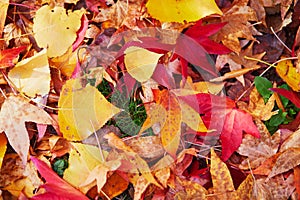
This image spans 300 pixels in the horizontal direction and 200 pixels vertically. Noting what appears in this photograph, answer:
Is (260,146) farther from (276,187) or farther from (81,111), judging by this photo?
(81,111)

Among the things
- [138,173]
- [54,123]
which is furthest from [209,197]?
[54,123]

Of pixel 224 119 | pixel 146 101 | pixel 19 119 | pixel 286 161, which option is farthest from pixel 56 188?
pixel 286 161

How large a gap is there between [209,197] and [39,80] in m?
0.46

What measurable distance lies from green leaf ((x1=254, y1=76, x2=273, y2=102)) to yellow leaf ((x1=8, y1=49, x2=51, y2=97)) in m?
0.48

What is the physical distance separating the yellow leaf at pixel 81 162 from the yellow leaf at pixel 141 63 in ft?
0.63

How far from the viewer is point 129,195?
3.70ft

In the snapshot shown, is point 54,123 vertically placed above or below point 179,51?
below

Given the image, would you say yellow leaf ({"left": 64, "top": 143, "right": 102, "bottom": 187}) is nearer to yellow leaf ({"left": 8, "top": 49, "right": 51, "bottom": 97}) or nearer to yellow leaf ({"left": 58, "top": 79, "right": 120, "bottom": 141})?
yellow leaf ({"left": 58, "top": 79, "right": 120, "bottom": 141})

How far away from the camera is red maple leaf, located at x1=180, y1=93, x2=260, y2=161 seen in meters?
1.10

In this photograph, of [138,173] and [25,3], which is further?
[25,3]

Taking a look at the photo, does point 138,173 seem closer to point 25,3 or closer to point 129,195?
point 129,195

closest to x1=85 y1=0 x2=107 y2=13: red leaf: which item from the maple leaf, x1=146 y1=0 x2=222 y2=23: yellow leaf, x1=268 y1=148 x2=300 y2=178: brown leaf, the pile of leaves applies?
the pile of leaves

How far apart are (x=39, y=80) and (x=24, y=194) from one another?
26cm

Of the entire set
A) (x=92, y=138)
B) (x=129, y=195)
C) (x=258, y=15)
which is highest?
(x=258, y=15)
